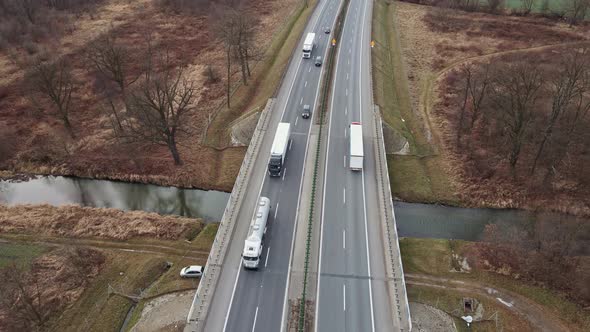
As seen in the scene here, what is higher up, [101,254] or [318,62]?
[318,62]

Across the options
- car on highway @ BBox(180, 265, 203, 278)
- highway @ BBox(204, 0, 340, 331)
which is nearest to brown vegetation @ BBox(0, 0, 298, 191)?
highway @ BBox(204, 0, 340, 331)

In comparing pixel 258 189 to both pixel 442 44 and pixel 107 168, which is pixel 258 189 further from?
pixel 442 44

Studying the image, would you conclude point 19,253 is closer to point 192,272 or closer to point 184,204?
point 184,204

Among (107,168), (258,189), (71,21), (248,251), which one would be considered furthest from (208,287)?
(71,21)

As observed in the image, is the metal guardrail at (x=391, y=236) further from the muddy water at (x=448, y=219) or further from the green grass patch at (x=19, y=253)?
the green grass patch at (x=19, y=253)

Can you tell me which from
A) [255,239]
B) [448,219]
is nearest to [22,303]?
[255,239]

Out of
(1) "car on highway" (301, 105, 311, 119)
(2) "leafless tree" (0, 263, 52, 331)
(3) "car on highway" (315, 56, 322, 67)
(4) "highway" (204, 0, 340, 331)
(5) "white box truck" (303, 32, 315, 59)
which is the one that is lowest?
(2) "leafless tree" (0, 263, 52, 331)

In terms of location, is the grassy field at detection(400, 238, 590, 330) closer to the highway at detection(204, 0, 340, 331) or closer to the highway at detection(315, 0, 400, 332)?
the highway at detection(315, 0, 400, 332)

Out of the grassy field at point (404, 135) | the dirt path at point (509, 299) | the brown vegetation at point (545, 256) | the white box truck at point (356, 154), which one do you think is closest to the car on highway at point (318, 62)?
the grassy field at point (404, 135)
